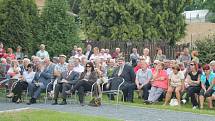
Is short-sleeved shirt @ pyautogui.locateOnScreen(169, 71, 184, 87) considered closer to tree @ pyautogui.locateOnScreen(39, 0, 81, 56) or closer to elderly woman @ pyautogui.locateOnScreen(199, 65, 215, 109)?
elderly woman @ pyautogui.locateOnScreen(199, 65, 215, 109)

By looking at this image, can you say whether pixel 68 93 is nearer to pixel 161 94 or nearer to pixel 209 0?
pixel 161 94

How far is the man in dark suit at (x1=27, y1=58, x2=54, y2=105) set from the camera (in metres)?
17.7

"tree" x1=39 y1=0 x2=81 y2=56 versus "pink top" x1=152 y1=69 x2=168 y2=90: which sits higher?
"tree" x1=39 y1=0 x2=81 y2=56

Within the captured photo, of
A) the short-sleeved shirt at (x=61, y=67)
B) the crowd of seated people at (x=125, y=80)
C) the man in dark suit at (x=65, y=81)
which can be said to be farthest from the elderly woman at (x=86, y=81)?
the short-sleeved shirt at (x=61, y=67)

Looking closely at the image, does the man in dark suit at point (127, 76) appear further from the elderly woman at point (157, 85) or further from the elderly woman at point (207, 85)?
the elderly woman at point (207, 85)

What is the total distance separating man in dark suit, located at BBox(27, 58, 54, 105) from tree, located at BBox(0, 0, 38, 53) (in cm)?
764

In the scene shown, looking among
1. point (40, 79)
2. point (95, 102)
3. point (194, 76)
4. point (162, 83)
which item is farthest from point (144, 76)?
point (40, 79)

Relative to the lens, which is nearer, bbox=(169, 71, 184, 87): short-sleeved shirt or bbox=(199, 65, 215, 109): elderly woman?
bbox=(199, 65, 215, 109): elderly woman

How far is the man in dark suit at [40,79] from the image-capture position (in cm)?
1773

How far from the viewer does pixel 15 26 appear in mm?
26000

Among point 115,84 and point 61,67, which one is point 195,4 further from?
point 115,84

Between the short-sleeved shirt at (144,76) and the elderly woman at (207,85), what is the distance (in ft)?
5.89

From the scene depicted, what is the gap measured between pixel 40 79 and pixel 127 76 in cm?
277

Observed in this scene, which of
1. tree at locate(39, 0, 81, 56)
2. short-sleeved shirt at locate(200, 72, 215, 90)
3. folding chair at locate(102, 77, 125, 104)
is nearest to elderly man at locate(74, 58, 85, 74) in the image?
folding chair at locate(102, 77, 125, 104)
